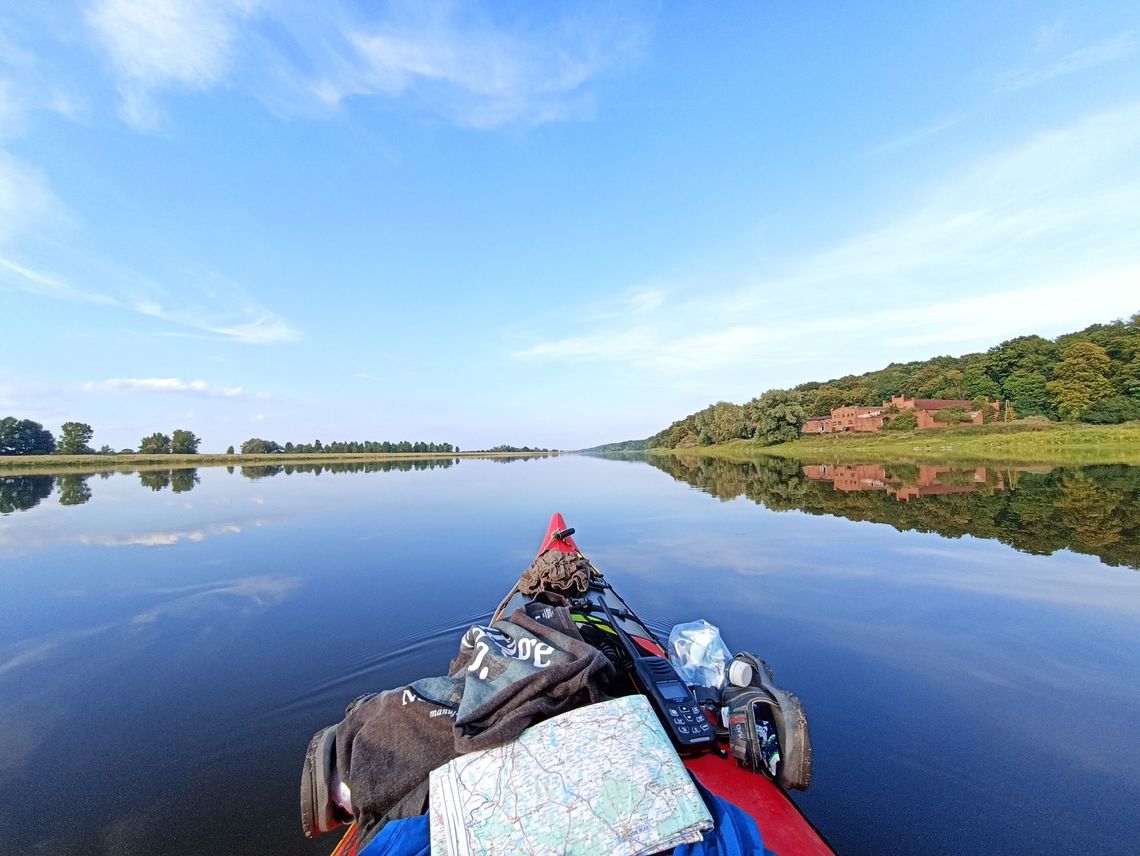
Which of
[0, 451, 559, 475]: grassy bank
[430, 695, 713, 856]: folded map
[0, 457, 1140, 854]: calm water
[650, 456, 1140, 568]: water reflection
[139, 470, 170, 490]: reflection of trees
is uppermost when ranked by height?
[0, 451, 559, 475]: grassy bank

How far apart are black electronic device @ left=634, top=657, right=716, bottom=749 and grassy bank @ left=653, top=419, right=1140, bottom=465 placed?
3230cm

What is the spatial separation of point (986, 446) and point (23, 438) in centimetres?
11547

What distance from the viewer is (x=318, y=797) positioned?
1965 mm

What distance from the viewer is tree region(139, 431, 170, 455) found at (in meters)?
78.6

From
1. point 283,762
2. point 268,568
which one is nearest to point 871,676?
point 283,762

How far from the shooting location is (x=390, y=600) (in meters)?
6.74

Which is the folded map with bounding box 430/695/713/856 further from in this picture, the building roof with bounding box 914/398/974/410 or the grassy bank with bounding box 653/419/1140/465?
the building roof with bounding box 914/398/974/410

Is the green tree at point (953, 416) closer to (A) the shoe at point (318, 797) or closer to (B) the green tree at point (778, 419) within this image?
(B) the green tree at point (778, 419)

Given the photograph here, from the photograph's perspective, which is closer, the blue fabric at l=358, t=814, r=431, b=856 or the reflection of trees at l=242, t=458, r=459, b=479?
the blue fabric at l=358, t=814, r=431, b=856

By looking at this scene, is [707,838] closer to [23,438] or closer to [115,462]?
[115,462]

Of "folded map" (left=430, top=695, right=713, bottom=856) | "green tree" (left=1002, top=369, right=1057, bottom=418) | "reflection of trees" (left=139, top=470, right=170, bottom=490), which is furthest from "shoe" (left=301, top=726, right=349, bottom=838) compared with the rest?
"green tree" (left=1002, top=369, right=1057, bottom=418)

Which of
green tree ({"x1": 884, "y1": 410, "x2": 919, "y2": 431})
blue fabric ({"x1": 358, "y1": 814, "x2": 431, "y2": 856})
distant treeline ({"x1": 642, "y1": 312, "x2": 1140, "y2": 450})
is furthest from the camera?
green tree ({"x1": 884, "y1": 410, "x2": 919, "y2": 431})

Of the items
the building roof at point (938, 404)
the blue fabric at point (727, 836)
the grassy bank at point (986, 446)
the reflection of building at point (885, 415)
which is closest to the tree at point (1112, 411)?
the grassy bank at point (986, 446)

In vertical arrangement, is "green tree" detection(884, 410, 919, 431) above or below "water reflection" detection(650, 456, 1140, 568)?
above
